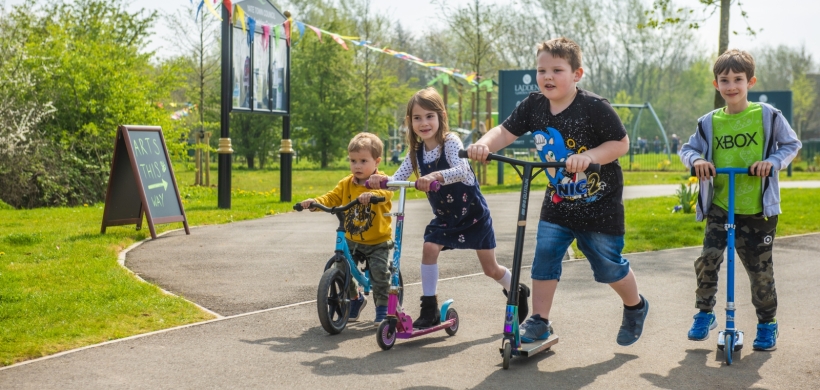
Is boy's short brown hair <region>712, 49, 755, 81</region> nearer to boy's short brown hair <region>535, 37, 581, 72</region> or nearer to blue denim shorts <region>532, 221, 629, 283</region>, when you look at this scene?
boy's short brown hair <region>535, 37, 581, 72</region>

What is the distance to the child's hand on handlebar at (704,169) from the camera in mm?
4992

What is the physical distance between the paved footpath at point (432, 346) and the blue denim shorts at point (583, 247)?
1.59 ft

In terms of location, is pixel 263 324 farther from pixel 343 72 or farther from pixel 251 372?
pixel 343 72

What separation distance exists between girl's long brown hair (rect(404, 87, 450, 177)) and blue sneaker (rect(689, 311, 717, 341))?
180cm

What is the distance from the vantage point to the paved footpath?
15.0 ft

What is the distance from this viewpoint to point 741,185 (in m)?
5.23

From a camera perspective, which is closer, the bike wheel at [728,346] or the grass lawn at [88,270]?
the bike wheel at [728,346]

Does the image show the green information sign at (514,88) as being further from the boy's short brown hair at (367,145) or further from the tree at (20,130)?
the boy's short brown hair at (367,145)

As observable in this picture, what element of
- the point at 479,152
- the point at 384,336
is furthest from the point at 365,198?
the point at 479,152

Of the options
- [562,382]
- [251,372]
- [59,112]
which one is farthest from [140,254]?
[59,112]

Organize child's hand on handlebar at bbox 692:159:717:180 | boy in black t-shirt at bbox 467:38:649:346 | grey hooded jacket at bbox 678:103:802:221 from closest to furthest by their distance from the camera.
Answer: boy in black t-shirt at bbox 467:38:649:346, child's hand on handlebar at bbox 692:159:717:180, grey hooded jacket at bbox 678:103:802:221

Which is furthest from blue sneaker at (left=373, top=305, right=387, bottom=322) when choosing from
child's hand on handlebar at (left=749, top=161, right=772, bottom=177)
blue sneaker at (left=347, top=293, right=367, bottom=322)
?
child's hand on handlebar at (left=749, top=161, right=772, bottom=177)

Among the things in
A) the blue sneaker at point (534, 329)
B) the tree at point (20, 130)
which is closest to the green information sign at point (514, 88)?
the tree at point (20, 130)

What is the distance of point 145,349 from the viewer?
5.26 m
